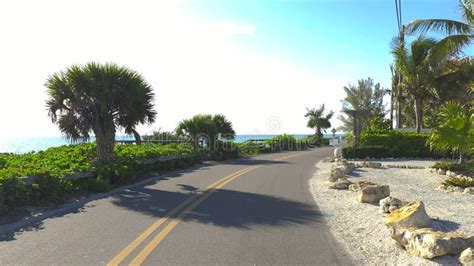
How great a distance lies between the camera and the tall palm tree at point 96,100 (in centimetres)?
1653

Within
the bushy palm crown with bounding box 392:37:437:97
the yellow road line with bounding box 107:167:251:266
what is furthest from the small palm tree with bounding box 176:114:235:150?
the yellow road line with bounding box 107:167:251:266

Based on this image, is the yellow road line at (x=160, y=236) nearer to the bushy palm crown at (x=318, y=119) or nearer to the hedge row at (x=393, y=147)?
the hedge row at (x=393, y=147)

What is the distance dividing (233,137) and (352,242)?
1075 inches

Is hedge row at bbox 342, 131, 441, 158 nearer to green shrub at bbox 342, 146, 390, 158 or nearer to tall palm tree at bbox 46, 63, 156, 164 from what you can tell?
green shrub at bbox 342, 146, 390, 158

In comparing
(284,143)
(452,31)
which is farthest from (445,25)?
(284,143)

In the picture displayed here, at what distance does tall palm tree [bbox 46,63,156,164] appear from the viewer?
1653 centimetres

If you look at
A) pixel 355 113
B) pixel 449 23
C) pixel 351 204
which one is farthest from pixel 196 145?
pixel 351 204

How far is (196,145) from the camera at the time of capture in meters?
30.8

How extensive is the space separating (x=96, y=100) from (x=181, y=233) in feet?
34.7

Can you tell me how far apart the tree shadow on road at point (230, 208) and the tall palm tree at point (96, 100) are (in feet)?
16.3

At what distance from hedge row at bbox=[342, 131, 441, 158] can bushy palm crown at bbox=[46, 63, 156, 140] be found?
14920 millimetres

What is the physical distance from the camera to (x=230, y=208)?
32.9 feet

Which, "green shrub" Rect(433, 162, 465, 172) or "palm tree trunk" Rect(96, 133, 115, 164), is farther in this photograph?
"green shrub" Rect(433, 162, 465, 172)

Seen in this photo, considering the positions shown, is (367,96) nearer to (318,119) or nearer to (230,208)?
(318,119)
